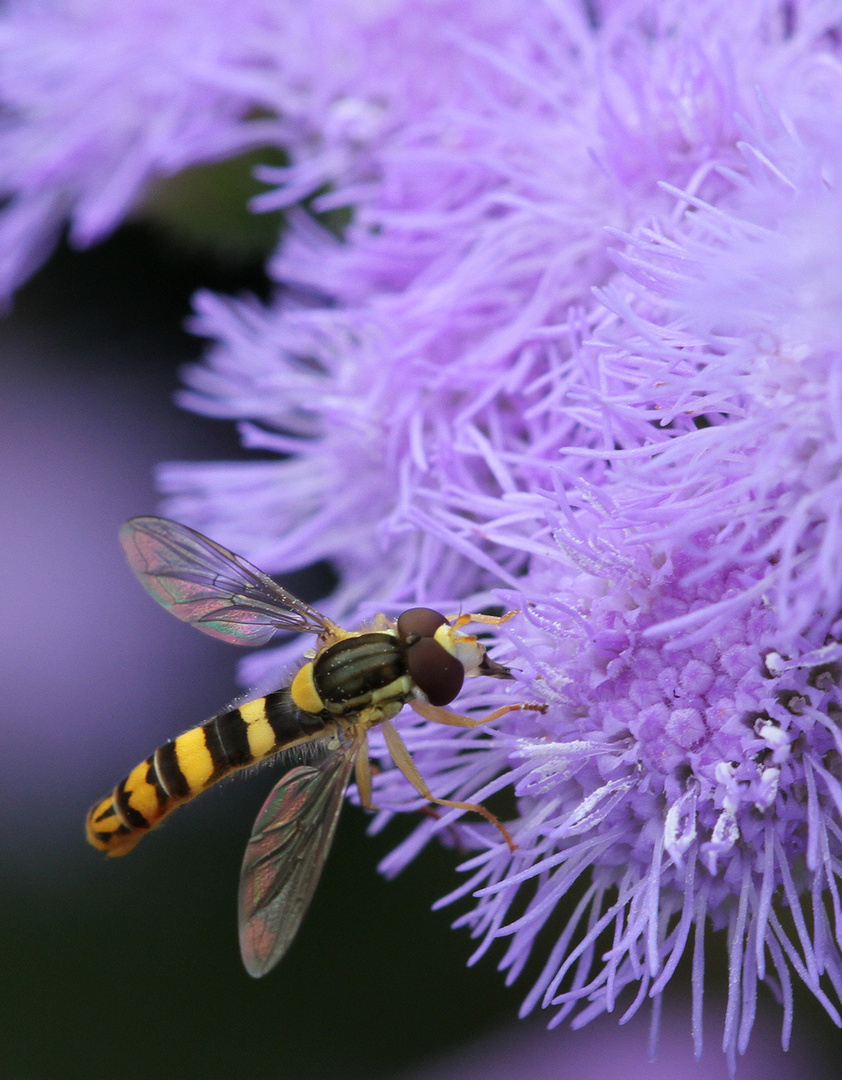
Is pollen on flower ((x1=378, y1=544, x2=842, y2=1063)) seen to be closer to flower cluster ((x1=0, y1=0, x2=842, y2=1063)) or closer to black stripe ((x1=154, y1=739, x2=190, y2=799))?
flower cluster ((x1=0, y1=0, x2=842, y2=1063))

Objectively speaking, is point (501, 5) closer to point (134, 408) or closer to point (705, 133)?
point (705, 133)

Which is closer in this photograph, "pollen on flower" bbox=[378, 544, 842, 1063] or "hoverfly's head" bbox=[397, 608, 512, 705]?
"pollen on flower" bbox=[378, 544, 842, 1063]

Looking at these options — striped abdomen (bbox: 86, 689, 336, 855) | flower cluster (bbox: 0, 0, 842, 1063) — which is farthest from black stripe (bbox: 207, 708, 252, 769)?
flower cluster (bbox: 0, 0, 842, 1063)

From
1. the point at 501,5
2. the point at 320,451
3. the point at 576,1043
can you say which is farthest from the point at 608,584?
the point at 576,1043

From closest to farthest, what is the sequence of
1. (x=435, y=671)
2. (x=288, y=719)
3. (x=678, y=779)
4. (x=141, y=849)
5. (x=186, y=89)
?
(x=678, y=779) → (x=435, y=671) → (x=288, y=719) → (x=186, y=89) → (x=141, y=849)

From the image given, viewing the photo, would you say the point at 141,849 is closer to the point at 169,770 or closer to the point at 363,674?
the point at 169,770

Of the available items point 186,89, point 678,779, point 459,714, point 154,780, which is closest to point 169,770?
point 154,780
